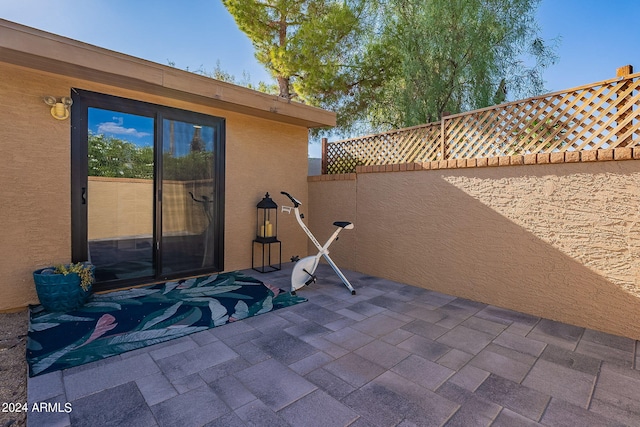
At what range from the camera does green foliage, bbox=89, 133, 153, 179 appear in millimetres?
3922

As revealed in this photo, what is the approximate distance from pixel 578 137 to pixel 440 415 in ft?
10.5

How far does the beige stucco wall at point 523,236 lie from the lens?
300 cm

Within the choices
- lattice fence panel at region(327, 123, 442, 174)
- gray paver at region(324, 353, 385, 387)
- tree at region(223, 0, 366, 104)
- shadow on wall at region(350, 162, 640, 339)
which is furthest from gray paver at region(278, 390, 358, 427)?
tree at region(223, 0, 366, 104)

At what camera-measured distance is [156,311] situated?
338cm

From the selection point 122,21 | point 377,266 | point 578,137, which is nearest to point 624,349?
point 578,137

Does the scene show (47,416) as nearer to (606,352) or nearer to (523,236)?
(606,352)

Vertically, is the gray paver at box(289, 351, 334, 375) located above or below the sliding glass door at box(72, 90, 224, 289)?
below

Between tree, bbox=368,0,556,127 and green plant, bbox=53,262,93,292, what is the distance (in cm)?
619

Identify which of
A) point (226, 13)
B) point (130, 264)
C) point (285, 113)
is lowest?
point (130, 264)

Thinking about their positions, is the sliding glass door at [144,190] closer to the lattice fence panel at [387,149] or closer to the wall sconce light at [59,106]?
the wall sconce light at [59,106]

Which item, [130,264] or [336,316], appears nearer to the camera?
[336,316]

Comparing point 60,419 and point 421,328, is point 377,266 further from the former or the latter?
point 60,419

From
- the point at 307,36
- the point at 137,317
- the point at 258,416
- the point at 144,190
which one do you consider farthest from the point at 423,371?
the point at 307,36

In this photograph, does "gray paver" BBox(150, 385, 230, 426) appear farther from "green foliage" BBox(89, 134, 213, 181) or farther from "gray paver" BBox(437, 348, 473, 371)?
"green foliage" BBox(89, 134, 213, 181)
